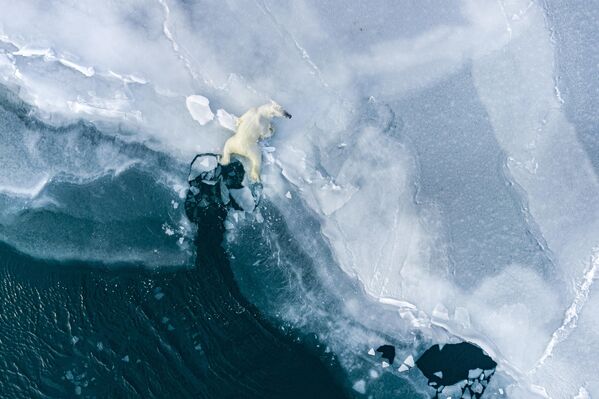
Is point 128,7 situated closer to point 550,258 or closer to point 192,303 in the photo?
point 192,303

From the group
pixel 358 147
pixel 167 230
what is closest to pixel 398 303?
pixel 358 147

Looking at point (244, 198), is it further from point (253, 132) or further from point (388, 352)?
point (388, 352)

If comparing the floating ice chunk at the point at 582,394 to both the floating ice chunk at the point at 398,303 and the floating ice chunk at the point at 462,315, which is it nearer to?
the floating ice chunk at the point at 462,315

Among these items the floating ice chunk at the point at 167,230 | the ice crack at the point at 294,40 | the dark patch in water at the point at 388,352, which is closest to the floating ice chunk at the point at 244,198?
the floating ice chunk at the point at 167,230

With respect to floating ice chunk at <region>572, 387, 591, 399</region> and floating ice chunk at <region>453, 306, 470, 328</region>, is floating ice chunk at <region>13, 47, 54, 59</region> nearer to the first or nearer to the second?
floating ice chunk at <region>453, 306, 470, 328</region>

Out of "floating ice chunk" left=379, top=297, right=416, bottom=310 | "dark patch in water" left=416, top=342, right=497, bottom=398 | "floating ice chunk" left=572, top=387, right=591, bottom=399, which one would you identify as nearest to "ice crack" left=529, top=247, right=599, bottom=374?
"floating ice chunk" left=572, top=387, right=591, bottom=399
